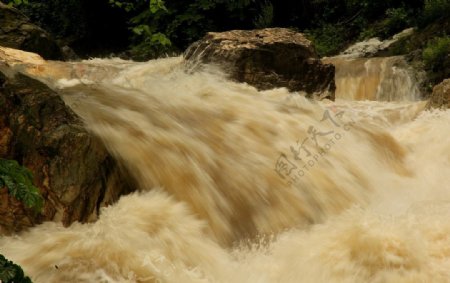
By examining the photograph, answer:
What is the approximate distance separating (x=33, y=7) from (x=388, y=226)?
16.9m

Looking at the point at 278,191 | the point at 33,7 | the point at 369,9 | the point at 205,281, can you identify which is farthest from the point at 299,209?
the point at 33,7

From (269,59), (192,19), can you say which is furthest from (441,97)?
(192,19)

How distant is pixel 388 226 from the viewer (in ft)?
9.55

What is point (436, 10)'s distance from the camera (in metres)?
10.4

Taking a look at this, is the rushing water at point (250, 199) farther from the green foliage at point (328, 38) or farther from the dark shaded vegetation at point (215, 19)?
the green foliage at point (328, 38)

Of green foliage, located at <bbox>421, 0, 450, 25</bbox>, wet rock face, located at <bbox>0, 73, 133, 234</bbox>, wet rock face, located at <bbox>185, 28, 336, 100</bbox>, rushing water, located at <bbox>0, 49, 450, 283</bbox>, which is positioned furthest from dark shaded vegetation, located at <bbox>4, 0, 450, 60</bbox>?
wet rock face, located at <bbox>0, 73, 133, 234</bbox>

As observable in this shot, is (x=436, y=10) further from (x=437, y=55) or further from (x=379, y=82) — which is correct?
(x=379, y=82)

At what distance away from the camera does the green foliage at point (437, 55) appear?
833 centimetres

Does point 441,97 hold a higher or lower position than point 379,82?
higher

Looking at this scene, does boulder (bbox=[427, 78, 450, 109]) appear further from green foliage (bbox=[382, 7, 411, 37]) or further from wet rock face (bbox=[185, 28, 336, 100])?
green foliage (bbox=[382, 7, 411, 37])

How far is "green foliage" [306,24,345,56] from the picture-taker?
1239 centimetres

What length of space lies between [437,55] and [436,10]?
250 centimetres

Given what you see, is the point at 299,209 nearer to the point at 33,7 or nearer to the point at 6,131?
the point at 6,131

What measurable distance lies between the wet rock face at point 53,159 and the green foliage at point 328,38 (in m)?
10.1
